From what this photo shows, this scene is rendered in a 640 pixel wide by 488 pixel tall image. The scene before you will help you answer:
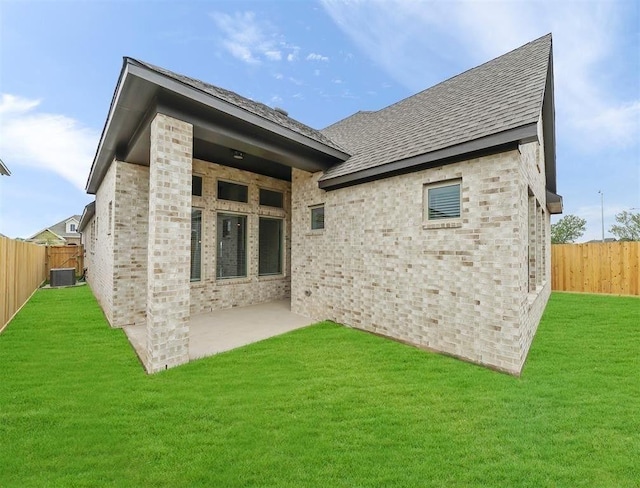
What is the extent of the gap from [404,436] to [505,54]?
975cm

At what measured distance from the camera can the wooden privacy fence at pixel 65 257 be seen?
57.4 ft

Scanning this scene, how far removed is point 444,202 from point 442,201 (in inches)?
1.9

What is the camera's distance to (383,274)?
6176 millimetres

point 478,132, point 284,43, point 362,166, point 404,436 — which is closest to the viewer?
point 404,436

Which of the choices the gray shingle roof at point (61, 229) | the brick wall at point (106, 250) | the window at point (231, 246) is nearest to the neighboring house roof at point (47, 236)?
the gray shingle roof at point (61, 229)

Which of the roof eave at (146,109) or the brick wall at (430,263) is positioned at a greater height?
the roof eave at (146,109)

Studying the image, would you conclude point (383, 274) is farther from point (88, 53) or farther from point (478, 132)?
point (88, 53)

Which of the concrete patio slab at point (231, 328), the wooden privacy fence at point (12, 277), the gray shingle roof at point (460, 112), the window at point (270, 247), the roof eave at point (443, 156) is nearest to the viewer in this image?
the roof eave at point (443, 156)

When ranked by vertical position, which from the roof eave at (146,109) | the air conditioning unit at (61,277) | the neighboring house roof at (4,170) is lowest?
the air conditioning unit at (61,277)

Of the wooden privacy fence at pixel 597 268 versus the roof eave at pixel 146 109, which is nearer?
the roof eave at pixel 146 109

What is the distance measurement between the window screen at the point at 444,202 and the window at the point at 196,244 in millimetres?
6121

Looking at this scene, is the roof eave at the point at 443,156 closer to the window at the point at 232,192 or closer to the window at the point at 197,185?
the window at the point at 232,192

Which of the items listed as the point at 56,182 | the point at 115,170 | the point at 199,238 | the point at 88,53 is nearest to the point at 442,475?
the point at 199,238

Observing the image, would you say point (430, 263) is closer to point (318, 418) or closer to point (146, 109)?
point (318, 418)
